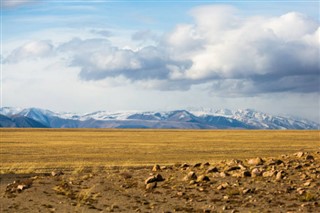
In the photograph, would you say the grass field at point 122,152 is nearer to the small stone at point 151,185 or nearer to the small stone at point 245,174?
the small stone at point 151,185

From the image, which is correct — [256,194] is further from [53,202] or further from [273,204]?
[53,202]

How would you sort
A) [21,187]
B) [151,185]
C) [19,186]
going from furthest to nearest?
[19,186] < [21,187] < [151,185]

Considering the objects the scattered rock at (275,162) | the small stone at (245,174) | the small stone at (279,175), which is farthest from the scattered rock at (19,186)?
the scattered rock at (275,162)

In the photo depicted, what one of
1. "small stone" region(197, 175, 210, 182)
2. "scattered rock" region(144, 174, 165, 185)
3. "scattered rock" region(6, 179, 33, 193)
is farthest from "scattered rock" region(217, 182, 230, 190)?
"scattered rock" region(6, 179, 33, 193)

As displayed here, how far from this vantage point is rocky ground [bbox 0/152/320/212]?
18641 millimetres

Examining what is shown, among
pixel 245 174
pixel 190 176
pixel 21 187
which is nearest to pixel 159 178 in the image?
pixel 190 176

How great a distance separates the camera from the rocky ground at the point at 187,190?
18641 mm

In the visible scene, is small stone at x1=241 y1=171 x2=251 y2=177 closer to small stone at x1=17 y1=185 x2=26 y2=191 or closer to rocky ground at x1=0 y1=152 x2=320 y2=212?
rocky ground at x1=0 y1=152 x2=320 y2=212

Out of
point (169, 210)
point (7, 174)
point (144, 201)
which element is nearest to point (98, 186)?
point (144, 201)

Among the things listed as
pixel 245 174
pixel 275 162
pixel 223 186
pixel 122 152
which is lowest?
pixel 122 152

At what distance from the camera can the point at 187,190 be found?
67.8 feet

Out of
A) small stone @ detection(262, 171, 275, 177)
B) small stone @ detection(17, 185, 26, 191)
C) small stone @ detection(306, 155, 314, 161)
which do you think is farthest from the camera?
small stone @ detection(306, 155, 314, 161)

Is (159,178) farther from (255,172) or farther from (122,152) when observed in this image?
(122,152)

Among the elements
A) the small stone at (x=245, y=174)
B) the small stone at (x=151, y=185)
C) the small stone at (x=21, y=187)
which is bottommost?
the small stone at (x=21, y=187)
